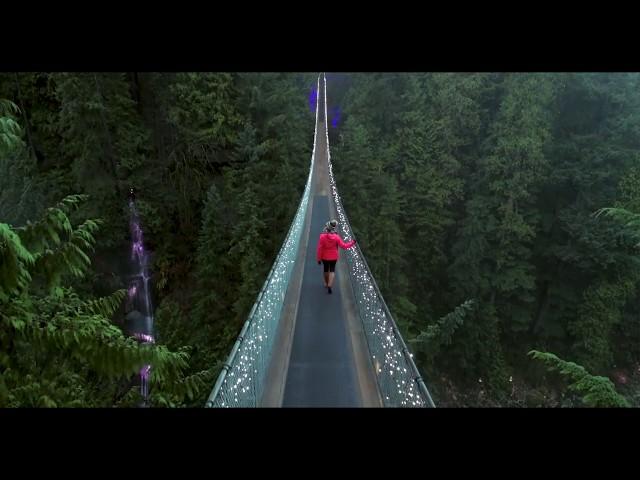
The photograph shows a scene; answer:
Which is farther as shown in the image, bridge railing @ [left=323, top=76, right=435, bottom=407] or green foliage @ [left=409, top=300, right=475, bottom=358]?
green foliage @ [left=409, top=300, right=475, bottom=358]

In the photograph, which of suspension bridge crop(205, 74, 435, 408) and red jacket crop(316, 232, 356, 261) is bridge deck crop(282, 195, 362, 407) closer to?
suspension bridge crop(205, 74, 435, 408)

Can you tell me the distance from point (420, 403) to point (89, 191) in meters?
10.1

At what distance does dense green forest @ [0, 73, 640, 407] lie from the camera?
34.4 feet

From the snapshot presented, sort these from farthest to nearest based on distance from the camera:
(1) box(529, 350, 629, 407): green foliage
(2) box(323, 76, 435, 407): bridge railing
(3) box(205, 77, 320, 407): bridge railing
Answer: (1) box(529, 350, 629, 407): green foliage → (2) box(323, 76, 435, 407): bridge railing → (3) box(205, 77, 320, 407): bridge railing

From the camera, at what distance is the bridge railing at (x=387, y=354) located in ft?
8.06

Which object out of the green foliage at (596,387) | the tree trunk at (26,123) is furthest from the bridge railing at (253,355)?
the tree trunk at (26,123)

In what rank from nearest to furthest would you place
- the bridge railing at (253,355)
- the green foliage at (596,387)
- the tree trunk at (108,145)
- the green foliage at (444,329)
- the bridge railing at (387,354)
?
the bridge railing at (253,355), the bridge railing at (387,354), the green foliage at (596,387), the green foliage at (444,329), the tree trunk at (108,145)

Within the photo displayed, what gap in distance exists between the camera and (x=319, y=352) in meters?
3.70

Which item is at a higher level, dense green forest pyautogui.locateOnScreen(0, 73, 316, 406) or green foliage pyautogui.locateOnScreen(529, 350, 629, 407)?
dense green forest pyautogui.locateOnScreen(0, 73, 316, 406)

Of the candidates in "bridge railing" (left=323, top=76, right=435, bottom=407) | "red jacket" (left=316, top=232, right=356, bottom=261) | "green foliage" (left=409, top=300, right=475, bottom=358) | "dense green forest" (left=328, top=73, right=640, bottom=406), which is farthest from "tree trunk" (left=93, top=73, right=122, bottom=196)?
"bridge railing" (left=323, top=76, right=435, bottom=407)

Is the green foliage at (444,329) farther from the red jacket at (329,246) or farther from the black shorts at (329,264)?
the red jacket at (329,246)

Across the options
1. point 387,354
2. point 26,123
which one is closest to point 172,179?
point 26,123
